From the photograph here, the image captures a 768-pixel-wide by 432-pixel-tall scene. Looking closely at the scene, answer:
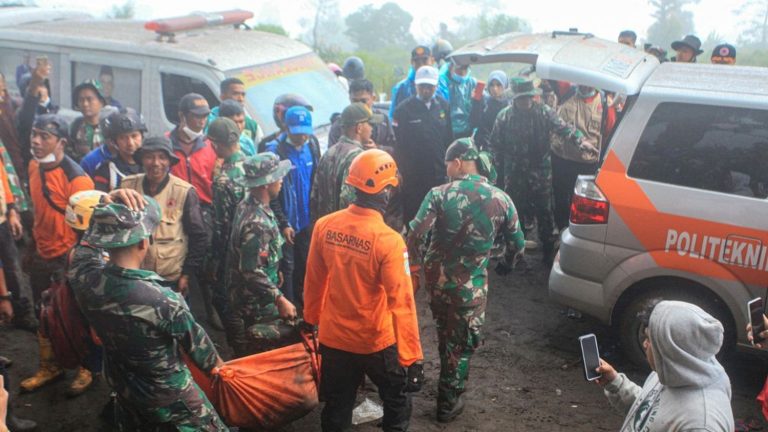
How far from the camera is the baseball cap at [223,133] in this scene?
17.0 feet

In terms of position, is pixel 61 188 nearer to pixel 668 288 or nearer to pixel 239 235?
pixel 239 235

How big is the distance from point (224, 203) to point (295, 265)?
1.25 metres

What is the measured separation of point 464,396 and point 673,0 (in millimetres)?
29398

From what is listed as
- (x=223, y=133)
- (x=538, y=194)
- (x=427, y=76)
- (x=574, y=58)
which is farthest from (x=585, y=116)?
(x=223, y=133)

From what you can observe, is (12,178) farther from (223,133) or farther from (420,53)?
(420,53)

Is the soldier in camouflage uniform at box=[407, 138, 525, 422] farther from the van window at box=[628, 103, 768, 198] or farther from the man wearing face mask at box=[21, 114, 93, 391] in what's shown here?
the man wearing face mask at box=[21, 114, 93, 391]

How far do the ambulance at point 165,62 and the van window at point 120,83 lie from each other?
11mm

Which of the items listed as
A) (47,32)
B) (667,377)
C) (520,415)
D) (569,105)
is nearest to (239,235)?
(520,415)

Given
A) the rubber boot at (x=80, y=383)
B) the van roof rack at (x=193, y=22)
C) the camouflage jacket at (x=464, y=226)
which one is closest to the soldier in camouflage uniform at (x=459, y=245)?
the camouflage jacket at (x=464, y=226)

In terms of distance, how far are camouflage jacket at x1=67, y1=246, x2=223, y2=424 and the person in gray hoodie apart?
1855 millimetres

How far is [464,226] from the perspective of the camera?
4230mm

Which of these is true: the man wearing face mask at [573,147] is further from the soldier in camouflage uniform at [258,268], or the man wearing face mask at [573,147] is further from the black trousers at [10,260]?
the black trousers at [10,260]

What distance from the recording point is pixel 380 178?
3.48m

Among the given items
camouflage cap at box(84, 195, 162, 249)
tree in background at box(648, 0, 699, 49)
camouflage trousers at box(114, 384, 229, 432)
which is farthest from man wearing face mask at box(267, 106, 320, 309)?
tree in background at box(648, 0, 699, 49)
